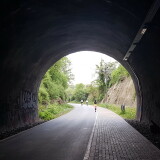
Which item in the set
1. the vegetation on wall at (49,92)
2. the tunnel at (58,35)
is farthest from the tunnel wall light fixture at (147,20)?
the vegetation on wall at (49,92)

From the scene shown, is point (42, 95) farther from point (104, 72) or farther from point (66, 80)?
point (104, 72)

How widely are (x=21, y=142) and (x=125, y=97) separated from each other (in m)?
36.1

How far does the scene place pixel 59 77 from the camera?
36.1 meters

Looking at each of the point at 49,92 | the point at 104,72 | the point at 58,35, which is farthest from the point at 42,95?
the point at 104,72

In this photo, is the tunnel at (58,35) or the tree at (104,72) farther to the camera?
the tree at (104,72)

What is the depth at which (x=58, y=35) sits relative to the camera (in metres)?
14.5

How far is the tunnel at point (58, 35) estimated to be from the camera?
31.2ft

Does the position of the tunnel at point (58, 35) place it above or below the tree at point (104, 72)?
below

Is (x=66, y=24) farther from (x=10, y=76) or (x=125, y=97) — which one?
(x=125, y=97)

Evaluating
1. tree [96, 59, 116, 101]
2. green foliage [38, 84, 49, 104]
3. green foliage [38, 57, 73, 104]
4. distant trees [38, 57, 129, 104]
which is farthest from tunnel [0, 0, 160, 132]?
tree [96, 59, 116, 101]

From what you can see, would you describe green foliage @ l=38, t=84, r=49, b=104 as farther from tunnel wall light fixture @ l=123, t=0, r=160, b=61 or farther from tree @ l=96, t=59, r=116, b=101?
tree @ l=96, t=59, r=116, b=101

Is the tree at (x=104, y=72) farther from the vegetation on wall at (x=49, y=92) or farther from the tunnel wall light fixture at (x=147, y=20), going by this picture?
the tunnel wall light fixture at (x=147, y=20)

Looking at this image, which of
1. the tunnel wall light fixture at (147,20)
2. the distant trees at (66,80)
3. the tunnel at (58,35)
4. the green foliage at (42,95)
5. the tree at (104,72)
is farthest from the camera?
the tree at (104,72)

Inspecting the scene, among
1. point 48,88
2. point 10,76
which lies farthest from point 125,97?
point 10,76
